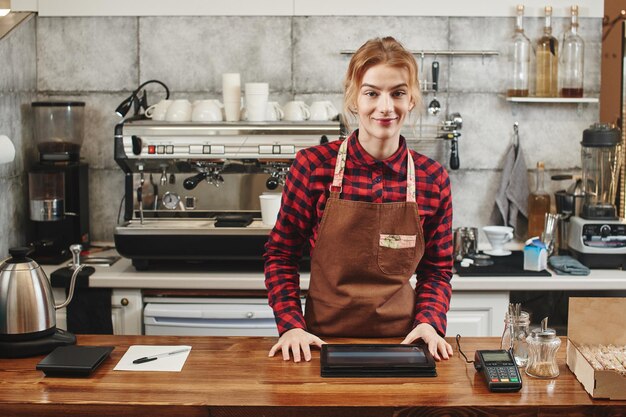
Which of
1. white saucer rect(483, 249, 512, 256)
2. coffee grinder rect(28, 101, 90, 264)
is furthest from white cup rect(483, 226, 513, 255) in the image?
coffee grinder rect(28, 101, 90, 264)

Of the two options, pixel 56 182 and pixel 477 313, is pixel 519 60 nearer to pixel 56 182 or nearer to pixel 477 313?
pixel 477 313

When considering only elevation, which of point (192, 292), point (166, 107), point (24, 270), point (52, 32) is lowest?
point (192, 292)

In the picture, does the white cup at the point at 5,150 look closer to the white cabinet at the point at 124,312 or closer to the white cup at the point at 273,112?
the white cabinet at the point at 124,312

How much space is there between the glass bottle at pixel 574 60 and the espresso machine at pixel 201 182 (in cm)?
123

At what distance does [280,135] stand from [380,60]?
1.41m

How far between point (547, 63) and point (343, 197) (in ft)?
6.79

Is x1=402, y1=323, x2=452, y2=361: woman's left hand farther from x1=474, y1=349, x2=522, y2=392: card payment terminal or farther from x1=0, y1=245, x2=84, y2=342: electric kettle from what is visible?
x1=0, y1=245, x2=84, y2=342: electric kettle

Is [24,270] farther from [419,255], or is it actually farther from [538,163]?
[538,163]

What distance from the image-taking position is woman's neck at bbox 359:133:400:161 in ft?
7.68

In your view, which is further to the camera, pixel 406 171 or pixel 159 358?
pixel 406 171

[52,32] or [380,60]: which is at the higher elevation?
[52,32]

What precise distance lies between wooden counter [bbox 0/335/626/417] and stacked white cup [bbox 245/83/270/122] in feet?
5.74

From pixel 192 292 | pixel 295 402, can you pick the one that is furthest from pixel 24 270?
pixel 192 292

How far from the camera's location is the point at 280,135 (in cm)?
362
